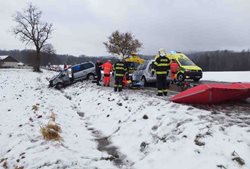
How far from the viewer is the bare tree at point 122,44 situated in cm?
5388

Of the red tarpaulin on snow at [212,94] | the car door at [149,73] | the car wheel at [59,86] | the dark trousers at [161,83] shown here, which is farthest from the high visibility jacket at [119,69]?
the car wheel at [59,86]

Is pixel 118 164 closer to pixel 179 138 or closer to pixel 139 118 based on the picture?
pixel 179 138

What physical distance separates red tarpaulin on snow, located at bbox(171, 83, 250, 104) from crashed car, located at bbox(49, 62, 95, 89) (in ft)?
60.4

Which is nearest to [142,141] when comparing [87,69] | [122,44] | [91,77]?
[91,77]

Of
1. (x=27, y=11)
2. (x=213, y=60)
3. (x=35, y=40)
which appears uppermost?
(x=27, y=11)

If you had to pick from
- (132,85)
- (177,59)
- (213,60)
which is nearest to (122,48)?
(177,59)

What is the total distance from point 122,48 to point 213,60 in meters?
56.9

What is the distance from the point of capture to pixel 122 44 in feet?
178

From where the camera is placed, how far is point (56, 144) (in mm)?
7684

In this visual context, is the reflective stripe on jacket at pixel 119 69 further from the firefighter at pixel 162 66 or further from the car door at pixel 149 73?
the firefighter at pixel 162 66

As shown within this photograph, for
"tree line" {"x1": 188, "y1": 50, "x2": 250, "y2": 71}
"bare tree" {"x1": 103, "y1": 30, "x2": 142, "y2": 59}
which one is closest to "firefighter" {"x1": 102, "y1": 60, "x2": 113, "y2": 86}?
"bare tree" {"x1": 103, "y1": 30, "x2": 142, "y2": 59}

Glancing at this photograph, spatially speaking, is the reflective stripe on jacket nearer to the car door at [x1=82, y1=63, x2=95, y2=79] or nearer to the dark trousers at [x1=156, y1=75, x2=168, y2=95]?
the dark trousers at [x1=156, y1=75, x2=168, y2=95]

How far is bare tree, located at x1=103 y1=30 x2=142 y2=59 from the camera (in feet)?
177

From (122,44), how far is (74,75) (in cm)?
2786
